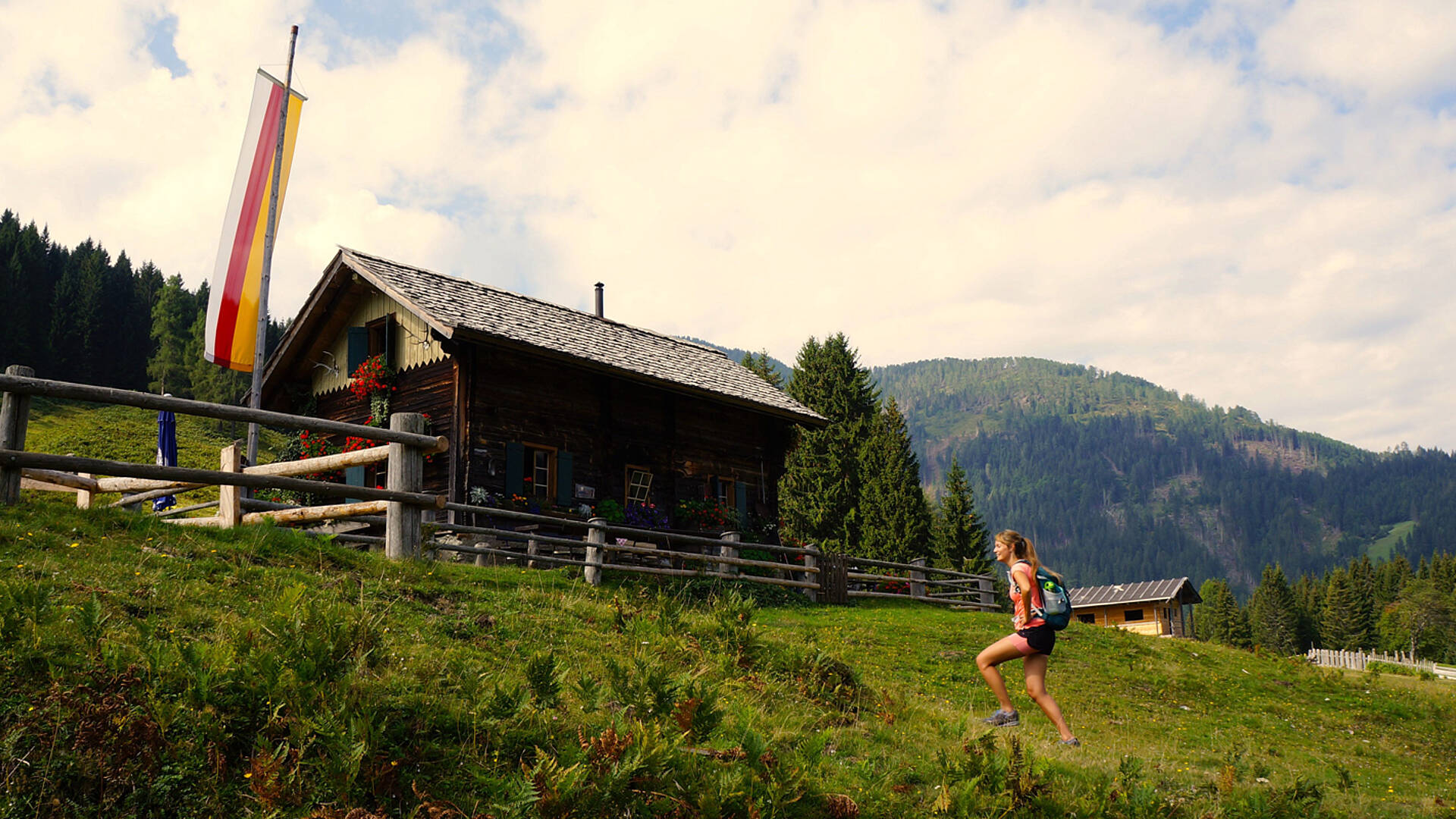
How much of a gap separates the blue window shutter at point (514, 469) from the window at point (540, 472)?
0.26 metres

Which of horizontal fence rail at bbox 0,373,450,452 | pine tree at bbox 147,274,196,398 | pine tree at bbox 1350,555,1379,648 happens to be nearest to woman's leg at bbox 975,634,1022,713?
horizontal fence rail at bbox 0,373,450,452

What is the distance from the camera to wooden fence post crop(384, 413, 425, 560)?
9758 mm

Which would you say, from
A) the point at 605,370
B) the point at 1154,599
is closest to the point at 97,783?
the point at 605,370

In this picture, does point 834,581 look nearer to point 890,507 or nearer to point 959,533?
point 890,507

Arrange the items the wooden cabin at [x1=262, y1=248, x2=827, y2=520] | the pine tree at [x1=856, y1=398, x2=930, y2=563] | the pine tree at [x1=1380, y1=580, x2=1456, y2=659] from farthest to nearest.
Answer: the pine tree at [x1=1380, y1=580, x2=1456, y2=659]
the pine tree at [x1=856, y1=398, x2=930, y2=563]
the wooden cabin at [x1=262, y1=248, x2=827, y2=520]

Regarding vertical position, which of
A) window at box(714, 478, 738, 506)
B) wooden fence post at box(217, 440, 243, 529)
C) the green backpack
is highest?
window at box(714, 478, 738, 506)

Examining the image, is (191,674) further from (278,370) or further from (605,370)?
(278,370)

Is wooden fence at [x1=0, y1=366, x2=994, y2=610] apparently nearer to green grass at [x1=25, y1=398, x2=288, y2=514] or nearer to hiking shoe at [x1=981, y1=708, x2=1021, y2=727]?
hiking shoe at [x1=981, y1=708, x2=1021, y2=727]

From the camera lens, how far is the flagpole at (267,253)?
17.4 metres

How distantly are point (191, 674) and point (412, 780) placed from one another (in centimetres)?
139

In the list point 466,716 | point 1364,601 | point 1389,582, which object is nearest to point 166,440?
point 466,716

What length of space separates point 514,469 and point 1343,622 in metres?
95.6

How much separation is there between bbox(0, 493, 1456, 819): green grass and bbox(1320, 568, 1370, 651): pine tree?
9410 centimetres

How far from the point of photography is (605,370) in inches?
803
